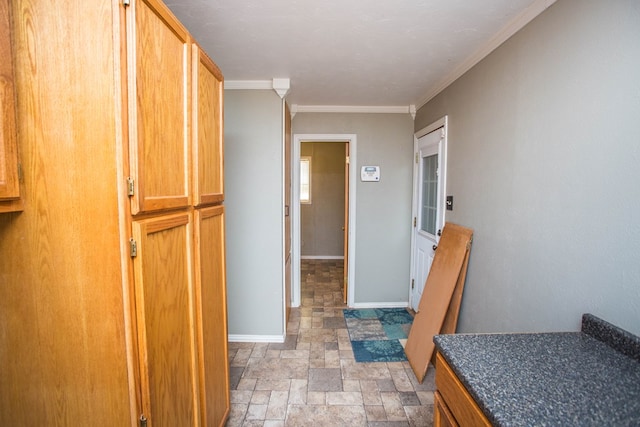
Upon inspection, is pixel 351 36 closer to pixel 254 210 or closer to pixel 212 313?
pixel 254 210

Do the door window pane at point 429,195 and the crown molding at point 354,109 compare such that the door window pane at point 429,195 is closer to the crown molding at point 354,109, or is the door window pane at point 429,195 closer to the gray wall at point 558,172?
the crown molding at point 354,109

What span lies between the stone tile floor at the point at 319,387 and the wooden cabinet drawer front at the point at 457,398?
3.23 feet

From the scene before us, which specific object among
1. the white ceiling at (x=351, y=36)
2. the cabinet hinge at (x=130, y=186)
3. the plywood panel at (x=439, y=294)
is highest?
the white ceiling at (x=351, y=36)

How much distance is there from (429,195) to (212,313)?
96.6 inches

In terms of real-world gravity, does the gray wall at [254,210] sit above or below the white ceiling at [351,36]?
below

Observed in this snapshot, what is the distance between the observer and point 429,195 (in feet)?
10.2

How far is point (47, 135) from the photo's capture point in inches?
33.4

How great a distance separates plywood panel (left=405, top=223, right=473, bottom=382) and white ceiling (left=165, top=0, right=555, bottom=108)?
1.30 metres

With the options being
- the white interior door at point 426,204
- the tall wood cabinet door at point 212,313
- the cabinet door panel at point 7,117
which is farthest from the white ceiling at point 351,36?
the tall wood cabinet door at point 212,313

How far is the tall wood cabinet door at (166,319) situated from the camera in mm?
939

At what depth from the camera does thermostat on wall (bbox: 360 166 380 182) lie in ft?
11.6

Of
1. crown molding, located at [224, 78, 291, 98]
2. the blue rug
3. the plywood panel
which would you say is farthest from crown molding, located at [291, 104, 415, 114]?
the blue rug

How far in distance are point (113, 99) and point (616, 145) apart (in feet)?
5.70

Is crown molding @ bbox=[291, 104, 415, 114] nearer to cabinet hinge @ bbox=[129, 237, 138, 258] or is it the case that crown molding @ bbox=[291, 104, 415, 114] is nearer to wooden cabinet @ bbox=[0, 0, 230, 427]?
wooden cabinet @ bbox=[0, 0, 230, 427]
